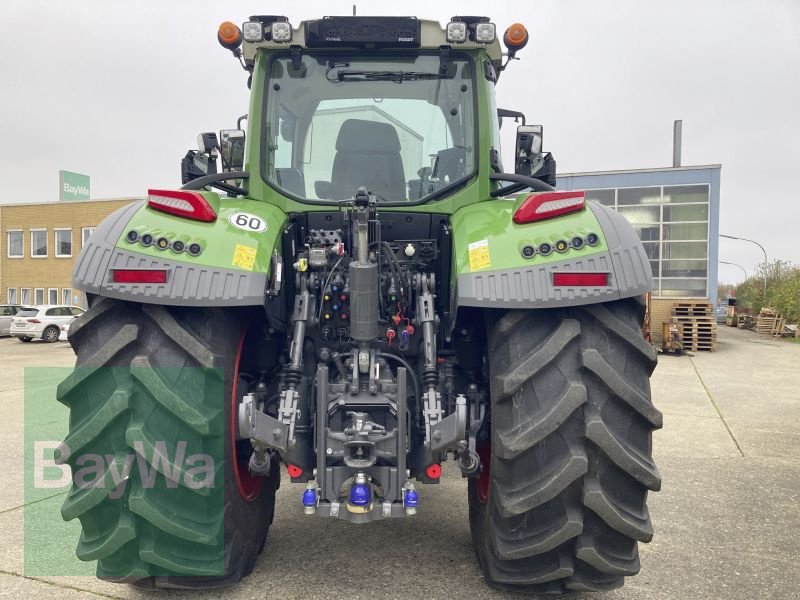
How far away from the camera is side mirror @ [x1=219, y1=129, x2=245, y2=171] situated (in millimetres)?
3689

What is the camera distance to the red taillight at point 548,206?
2.66 m

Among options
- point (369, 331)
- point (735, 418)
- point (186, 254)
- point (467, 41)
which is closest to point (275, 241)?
point (186, 254)

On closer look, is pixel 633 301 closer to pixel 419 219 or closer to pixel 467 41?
pixel 419 219

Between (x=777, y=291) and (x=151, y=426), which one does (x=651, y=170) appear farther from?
(x=151, y=426)

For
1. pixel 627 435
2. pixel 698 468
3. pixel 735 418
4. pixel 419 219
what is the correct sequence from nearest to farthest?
1. pixel 627 435
2. pixel 419 219
3. pixel 698 468
4. pixel 735 418

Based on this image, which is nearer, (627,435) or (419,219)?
(627,435)

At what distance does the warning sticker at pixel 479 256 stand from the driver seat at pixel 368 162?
80cm

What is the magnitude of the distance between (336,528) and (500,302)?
6.65ft

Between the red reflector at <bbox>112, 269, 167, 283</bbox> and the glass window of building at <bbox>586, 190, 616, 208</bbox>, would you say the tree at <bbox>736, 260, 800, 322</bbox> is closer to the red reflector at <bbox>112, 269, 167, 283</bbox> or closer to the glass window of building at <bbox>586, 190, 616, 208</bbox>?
the glass window of building at <bbox>586, 190, 616, 208</bbox>


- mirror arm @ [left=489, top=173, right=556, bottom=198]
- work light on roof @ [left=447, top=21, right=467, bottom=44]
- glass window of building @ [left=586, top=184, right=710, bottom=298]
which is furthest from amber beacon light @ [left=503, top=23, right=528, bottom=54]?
glass window of building @ [left=586, top=184, right=710, bottom=298]

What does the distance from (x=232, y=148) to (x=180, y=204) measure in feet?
4.08

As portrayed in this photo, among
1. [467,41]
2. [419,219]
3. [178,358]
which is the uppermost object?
[467,41]

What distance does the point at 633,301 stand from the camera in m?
2.58

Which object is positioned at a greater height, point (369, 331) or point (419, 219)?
point (419, 219)
